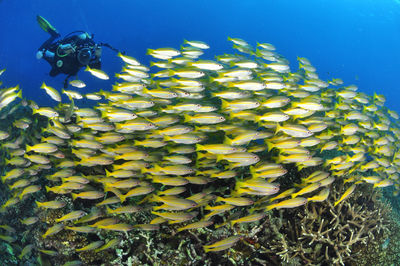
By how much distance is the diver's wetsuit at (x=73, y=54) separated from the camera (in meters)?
8.33

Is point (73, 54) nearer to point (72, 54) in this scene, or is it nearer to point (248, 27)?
point (72, 54)

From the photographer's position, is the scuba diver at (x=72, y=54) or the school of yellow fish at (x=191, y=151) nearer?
the school of yellow fish at (x=191, y=151)

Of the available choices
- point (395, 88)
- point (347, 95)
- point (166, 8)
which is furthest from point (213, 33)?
point (347, 95)

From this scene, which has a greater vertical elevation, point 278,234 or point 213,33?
point 213,33

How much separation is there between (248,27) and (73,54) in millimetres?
95831

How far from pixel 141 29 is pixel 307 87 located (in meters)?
91.2

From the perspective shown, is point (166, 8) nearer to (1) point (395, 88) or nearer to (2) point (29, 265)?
(1) point (395, 88)

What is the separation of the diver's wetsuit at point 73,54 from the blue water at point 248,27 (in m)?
71.9

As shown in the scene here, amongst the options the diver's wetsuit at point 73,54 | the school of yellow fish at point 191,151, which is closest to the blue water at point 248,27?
the diver's wetsuit at point 73,54

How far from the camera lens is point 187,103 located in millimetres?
4418

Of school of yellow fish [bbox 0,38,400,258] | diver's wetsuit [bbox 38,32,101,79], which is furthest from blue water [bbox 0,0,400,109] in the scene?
school of yellow fish [bbox 0,38,400,258]

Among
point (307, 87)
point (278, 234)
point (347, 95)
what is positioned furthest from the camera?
point (347, 95)

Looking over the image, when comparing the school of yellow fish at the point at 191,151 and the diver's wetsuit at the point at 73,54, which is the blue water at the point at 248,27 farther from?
the school of yellow fish at the point at 191,151

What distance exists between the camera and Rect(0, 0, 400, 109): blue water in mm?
81375
